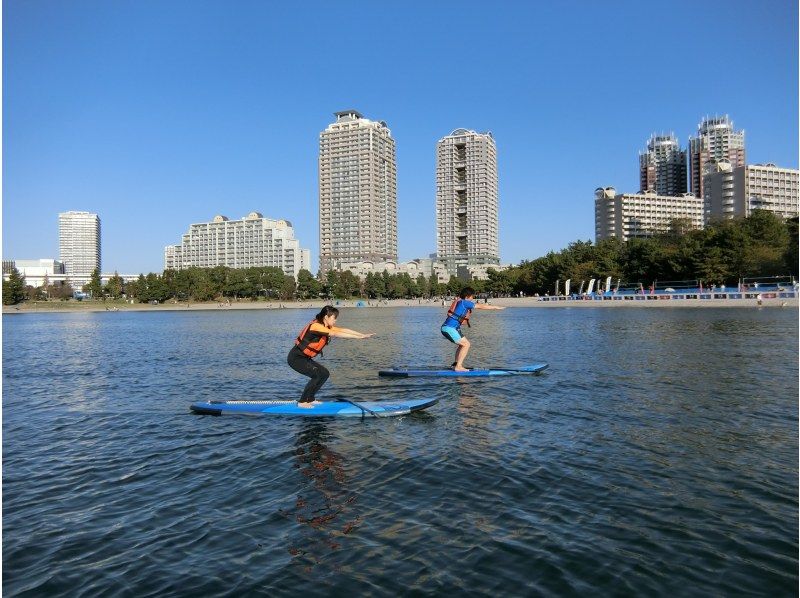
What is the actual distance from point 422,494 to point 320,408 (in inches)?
245

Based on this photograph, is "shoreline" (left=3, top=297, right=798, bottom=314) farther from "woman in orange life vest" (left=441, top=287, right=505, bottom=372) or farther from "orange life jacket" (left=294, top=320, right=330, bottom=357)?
"orange life jacket" (left=294, top=320, right=330, bottom=357)

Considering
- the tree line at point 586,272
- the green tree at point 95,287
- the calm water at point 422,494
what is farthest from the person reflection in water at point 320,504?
the green tree at point 95,287

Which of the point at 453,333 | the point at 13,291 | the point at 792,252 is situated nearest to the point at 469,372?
the point at 453,333

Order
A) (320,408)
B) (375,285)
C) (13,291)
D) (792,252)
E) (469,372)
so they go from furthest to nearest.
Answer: (375,285)
(13,291)
(792,252)
(469,372)
(320,408)

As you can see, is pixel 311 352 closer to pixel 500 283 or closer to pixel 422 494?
pixel 422 494

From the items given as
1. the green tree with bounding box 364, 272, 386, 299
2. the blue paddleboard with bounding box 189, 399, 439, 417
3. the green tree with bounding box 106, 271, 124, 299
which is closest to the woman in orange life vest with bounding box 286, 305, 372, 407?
the blue paddleboard with bounding box 189, 399, 439, 417

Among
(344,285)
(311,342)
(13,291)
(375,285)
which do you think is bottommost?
(311,342)

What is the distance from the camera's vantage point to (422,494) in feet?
30.0

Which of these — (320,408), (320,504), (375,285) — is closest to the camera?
(320,504)

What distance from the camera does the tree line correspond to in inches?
4107

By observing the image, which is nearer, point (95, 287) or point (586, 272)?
point (586, 272)

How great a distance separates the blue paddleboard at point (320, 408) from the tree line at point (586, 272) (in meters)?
95.4

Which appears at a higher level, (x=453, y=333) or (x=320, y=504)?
(x=453, y=333)

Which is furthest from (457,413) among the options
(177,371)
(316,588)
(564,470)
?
(177,371)
